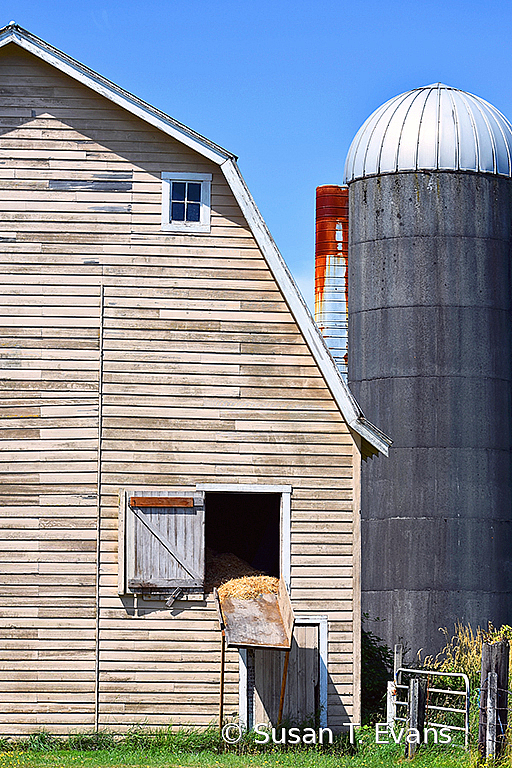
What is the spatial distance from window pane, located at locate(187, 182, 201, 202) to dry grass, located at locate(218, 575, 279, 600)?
17.4 ft

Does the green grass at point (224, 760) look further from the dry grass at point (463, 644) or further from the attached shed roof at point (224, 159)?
the dry grass at point (463, 644)

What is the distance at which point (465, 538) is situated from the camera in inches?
820

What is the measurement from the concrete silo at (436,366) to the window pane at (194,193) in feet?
25.3

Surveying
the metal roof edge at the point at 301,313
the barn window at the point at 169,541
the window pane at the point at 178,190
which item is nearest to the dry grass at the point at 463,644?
the barn window at the point at 169,541

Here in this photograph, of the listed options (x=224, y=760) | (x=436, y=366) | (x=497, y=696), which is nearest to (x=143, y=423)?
(x=224, y=760)

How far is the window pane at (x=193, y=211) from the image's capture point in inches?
592

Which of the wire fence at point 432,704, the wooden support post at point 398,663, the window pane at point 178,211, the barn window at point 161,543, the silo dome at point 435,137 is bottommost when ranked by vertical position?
the wire fence at point 432,704

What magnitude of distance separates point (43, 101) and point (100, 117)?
0.83 metres

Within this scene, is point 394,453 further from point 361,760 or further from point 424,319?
point 361,760

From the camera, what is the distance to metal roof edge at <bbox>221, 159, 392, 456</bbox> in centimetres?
1458

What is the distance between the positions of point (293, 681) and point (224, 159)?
7.12 meters

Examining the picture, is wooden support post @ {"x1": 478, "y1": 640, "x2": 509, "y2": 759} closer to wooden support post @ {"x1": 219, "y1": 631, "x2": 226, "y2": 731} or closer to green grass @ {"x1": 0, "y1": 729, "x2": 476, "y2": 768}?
green grass @ {"x1": 0, "y1": 729, "x2": 476, "y2": 768}

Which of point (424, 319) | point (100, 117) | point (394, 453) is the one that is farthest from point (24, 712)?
point (424, 319)

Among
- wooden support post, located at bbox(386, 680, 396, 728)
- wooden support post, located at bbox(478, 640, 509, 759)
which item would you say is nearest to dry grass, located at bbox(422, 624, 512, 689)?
wooden support post, located at bbox(386, 680, 396, 728)
